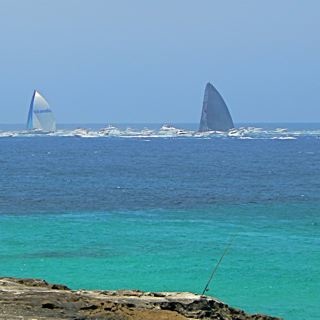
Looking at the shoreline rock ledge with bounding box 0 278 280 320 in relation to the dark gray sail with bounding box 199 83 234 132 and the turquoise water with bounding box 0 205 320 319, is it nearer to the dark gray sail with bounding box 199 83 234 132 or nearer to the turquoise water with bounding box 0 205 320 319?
the turquoise water with bounding box 0 205 320 319

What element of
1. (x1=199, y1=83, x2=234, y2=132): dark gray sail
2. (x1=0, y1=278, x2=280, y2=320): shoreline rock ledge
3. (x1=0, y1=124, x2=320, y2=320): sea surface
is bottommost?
(x1=0, y1=124, x2=320, y2=320): sea surface

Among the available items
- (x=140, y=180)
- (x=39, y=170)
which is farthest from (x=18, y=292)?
(x=39, y=170)

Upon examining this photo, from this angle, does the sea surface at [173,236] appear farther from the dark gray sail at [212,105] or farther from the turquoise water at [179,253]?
the dark gray sail at [212,105]

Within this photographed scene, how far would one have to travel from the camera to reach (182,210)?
44.8 m

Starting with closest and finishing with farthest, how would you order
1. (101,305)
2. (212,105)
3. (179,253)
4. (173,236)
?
(101,305) → (179,253) → (173,236) → (212,105)

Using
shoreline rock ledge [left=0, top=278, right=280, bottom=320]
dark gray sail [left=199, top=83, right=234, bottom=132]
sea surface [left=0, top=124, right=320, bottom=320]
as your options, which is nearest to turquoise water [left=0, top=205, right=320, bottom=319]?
sea surface [left=0, top=124, right=320, bottom=320]

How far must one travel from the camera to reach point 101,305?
11.3 meters

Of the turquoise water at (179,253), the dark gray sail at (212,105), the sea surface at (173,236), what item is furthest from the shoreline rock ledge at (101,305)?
the dark gray sail at (212,105)

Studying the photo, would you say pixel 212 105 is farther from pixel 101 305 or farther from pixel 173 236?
pixel 101 305

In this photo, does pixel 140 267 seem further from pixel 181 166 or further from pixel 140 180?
pixel 181 166

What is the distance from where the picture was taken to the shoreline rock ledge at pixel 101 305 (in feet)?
36.0

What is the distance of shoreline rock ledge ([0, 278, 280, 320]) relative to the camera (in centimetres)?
1098

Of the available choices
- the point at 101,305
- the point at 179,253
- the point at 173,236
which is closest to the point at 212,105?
the point at 173,236

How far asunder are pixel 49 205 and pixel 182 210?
29.8 ft
